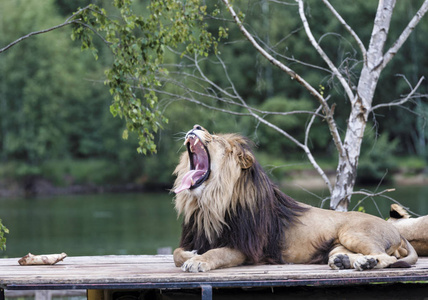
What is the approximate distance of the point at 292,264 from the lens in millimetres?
5168

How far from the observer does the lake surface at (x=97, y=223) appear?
62.3 ft

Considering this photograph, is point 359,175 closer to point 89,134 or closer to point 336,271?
point 89,134

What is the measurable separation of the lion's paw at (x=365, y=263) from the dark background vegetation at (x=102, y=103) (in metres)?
35.6

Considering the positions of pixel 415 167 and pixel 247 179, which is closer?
pixel 247 179

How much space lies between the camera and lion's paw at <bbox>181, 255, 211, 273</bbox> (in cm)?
461

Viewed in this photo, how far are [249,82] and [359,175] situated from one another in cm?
1407

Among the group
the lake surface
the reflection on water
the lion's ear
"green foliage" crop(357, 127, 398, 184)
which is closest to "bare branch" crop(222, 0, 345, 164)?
the lion's ear

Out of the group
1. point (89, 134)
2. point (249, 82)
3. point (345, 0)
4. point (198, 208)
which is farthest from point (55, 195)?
point (198, 208)

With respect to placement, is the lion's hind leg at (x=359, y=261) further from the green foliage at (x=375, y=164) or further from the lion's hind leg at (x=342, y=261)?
the green foliage at (x=375, y=164)

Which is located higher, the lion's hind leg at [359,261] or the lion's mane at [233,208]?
the lion's mane at [233,208]

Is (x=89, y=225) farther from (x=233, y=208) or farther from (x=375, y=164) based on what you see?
(x=233, y=208)

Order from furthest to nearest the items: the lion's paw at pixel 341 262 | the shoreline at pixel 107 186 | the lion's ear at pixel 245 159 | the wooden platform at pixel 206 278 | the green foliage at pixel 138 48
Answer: the shoreline at pixel 107 186 → the green foliage at pixel 138 48 → the lion's ear at pixel 245 159 → the lion's paw at pixel 341 262 → the wooden platform at pixel 206 278

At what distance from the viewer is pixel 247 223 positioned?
5055 millimetres

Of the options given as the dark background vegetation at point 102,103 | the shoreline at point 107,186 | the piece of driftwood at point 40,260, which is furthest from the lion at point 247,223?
the dark background vegetation at point 102,103
